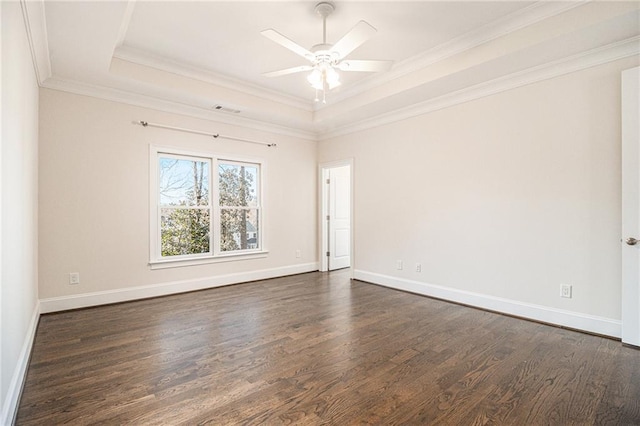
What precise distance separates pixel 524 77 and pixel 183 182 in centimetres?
442

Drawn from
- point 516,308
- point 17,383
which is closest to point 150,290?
point 17,383

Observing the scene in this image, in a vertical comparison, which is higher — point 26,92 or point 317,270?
point 26,92

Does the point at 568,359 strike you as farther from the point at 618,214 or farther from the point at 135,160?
the point at 135,160

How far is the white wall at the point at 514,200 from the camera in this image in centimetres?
296

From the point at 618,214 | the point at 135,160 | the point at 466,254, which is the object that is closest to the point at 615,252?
the point at 618,214

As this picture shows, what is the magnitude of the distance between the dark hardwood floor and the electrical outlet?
0.36 meters

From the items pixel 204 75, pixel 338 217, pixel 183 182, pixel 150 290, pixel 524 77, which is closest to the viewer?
pixel 524 77

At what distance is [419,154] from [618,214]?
2222mm

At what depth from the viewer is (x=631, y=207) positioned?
107 inches

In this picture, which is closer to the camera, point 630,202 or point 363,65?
point 630,202

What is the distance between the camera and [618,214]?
2.87 meters

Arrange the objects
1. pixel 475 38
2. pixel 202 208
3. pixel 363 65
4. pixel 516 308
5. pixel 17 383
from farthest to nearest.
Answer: pixel 202 208 → pixel 516 308 → pixel 475 38 → pixel 363 65 → pixel 17 383

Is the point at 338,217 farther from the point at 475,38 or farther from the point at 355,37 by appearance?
the point at 355,37

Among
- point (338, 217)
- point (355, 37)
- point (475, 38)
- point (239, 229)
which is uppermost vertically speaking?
point (475, 38)
